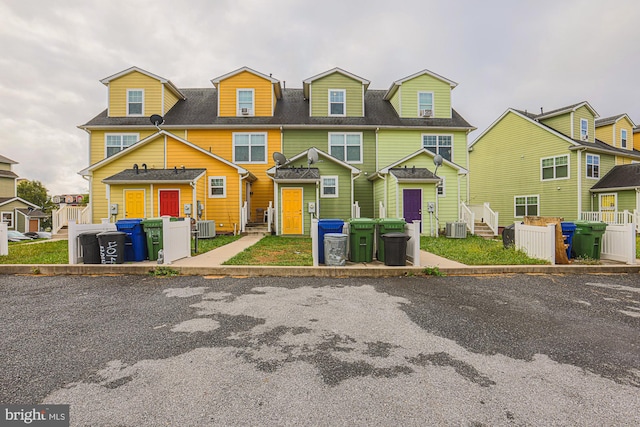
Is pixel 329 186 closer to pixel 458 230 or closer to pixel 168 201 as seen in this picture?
pixel 458 230

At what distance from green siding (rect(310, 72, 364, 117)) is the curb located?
13287 mm

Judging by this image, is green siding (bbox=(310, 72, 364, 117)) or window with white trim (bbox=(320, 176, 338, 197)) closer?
window with white trim (bbox=(320, 176, 338, 197))

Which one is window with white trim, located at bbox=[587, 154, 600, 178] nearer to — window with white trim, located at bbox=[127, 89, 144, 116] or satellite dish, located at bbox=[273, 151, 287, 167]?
satellite dish, located at bbox=[273, 151, 287, 167]

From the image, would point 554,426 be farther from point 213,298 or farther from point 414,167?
point 414,167

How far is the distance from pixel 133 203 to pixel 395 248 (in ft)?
43.0

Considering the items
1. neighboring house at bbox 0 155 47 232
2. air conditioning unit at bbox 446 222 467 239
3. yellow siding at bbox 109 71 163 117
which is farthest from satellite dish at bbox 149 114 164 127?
neighboring house at bbox 0 155 47 232

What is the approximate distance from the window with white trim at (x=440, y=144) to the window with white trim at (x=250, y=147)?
9.58 metres

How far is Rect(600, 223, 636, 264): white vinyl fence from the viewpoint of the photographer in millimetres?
7867

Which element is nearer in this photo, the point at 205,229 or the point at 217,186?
the point at 205,229

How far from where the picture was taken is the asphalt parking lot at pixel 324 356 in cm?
228

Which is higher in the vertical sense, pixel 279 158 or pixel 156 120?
pixel 156 120

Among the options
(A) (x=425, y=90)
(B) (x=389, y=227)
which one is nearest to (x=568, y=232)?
(B) (x=389, y=227)

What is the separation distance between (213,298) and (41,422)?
302 centimetres

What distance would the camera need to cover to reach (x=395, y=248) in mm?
7309
